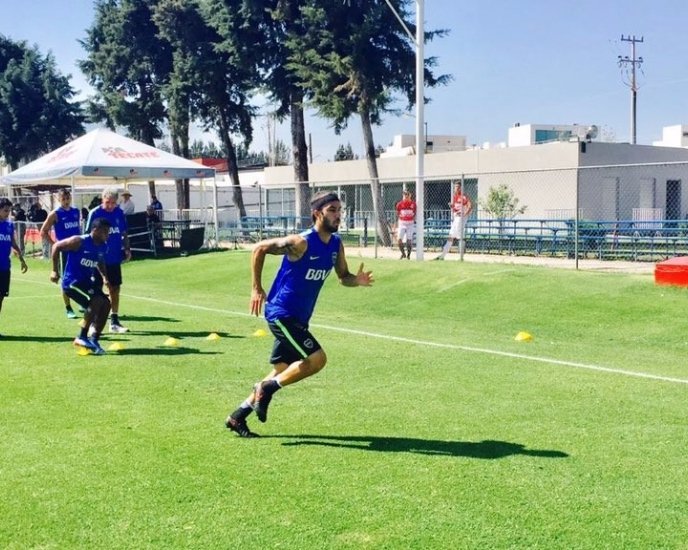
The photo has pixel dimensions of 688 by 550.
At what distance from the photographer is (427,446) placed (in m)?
5.70

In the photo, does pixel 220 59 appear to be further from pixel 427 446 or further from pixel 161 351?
pixel 427 446

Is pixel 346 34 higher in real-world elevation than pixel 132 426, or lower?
higher

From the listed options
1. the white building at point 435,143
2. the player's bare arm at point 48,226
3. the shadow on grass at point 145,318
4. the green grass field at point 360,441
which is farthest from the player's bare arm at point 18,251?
the white building at point 435,143

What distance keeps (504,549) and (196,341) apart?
735 centimetres

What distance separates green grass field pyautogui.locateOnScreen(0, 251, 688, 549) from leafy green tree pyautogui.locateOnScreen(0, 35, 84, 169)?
140 ft

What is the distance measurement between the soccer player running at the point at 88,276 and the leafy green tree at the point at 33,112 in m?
44.5

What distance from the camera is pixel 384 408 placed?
6.91 m

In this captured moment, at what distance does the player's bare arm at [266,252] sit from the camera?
5730 mm

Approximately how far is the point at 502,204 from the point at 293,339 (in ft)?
88.4

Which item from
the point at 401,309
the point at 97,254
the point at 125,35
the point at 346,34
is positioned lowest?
the point at 401,309

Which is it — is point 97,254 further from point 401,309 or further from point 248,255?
point 248,255

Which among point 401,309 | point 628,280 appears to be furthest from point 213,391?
point 628,280

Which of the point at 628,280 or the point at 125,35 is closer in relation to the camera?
the point at 628,280

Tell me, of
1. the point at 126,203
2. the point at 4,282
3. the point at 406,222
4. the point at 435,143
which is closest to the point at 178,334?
the point at 4,282
